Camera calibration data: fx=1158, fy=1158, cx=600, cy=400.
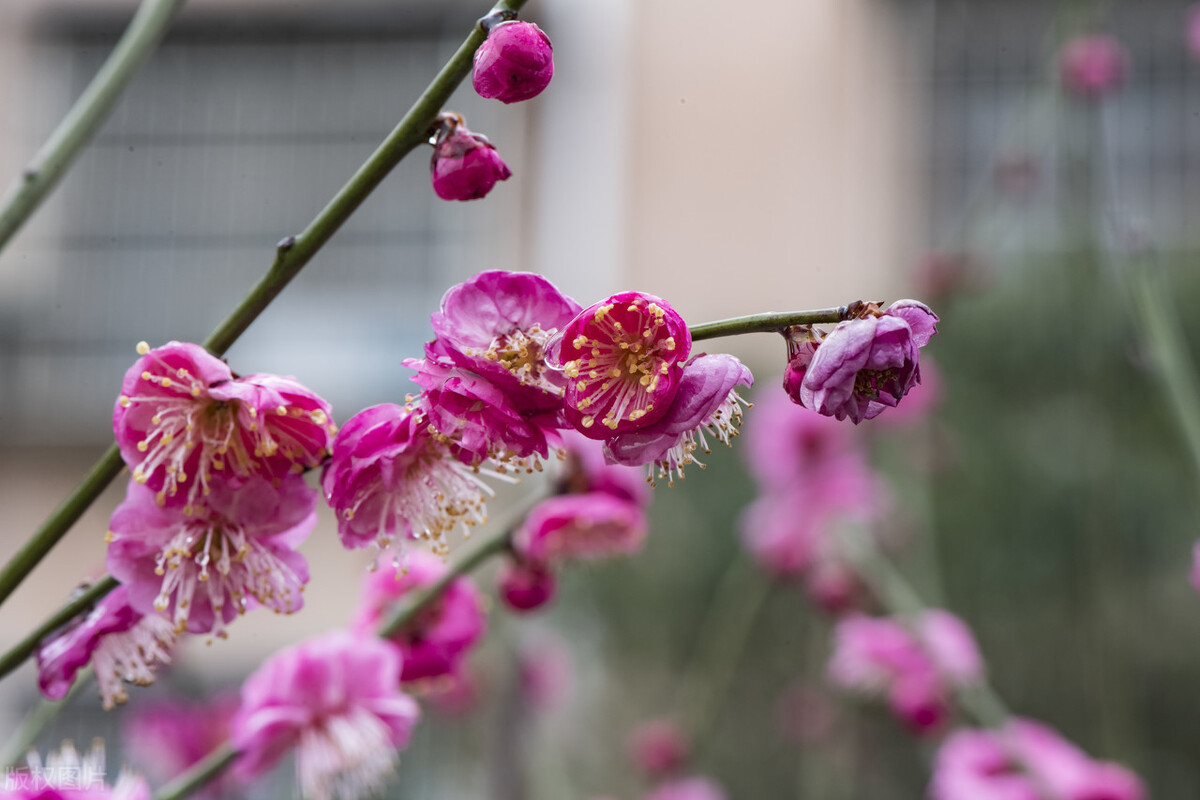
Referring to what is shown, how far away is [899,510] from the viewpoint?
128 centimetres

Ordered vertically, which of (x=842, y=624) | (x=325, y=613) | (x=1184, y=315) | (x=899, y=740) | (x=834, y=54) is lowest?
(x=899, y=740)

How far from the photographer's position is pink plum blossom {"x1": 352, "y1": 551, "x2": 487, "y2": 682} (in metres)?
0.50

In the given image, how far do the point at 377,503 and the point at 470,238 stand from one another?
2263 mm

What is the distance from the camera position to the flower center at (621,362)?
287 millimetres

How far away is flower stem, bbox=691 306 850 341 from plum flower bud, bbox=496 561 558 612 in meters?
0.27

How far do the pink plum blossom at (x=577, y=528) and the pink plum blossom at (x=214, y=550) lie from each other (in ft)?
0.55

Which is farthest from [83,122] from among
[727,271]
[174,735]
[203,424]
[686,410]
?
[727,271]

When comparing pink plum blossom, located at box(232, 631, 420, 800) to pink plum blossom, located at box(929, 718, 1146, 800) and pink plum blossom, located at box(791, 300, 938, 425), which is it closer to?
pink plum blossom, located at box(791, 300, 938, 425)

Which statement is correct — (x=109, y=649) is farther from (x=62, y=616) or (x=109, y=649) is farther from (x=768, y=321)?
(x=768, y=321)

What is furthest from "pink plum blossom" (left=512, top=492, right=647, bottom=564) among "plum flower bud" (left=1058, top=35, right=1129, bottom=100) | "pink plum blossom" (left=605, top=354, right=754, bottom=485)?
"plum flower bud" (left=1058, top=35, right=1129, bottom=100)

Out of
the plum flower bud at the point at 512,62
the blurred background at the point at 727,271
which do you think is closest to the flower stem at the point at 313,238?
the plum flower bud at the point at 512,62

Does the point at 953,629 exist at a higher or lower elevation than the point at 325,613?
higher

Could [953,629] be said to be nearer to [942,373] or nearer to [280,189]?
[942,373]

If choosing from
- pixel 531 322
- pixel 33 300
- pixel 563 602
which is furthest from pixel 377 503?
pixel 33 300
